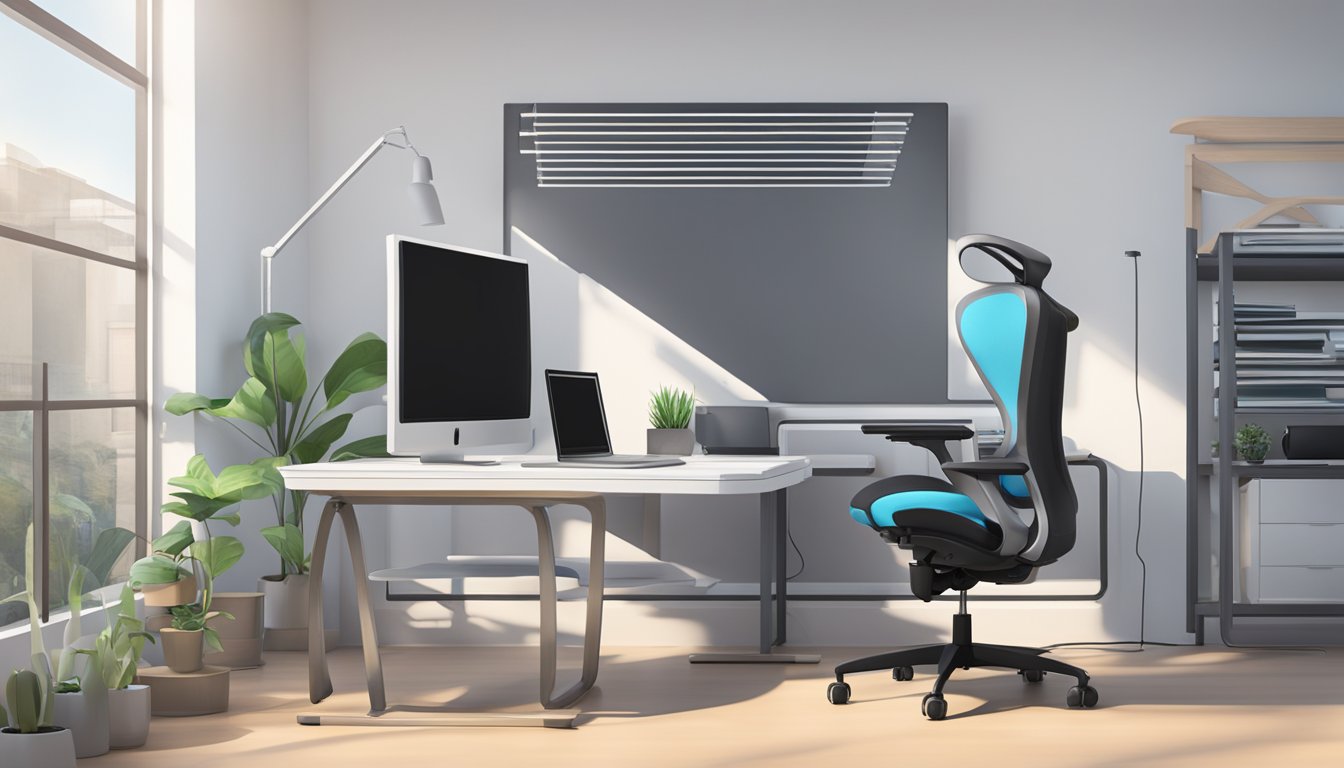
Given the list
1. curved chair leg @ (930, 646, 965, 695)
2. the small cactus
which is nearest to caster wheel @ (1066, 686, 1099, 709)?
curved chair leg @ (930, 646, 965, 695)

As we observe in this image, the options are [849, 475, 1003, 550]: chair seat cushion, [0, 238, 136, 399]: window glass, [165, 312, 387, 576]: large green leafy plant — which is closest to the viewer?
[0, 238, 136, 399]: window glass

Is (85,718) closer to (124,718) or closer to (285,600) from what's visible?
(124,718)

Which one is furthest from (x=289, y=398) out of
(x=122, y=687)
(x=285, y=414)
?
(x=122, y=687)

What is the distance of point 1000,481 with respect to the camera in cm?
342

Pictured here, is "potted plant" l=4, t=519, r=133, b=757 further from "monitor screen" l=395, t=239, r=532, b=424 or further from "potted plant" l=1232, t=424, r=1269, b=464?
"potted plant" l=1232, t=424, r=1269, b=464

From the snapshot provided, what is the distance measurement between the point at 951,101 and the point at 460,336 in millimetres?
2372

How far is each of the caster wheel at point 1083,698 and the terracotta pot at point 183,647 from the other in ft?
7.96

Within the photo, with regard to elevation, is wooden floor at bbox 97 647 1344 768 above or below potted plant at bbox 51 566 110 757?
below

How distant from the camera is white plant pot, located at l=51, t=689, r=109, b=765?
9.20ft

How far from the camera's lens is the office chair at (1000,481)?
3.23m

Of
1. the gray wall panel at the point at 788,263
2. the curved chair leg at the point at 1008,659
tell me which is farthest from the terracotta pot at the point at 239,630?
the curved chair leg at the point at 1008,659

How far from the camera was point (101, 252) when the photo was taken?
3639 mm

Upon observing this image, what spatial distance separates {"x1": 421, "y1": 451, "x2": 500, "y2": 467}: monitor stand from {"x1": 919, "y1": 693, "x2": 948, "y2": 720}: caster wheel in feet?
4.36

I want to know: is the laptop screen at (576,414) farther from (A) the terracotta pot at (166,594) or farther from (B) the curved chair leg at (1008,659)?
(B) the curved chair leg at (1008,659)
